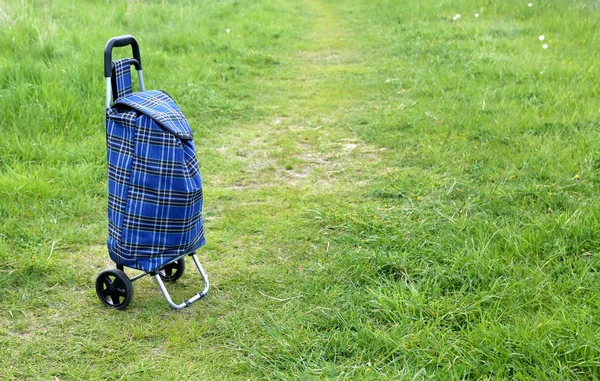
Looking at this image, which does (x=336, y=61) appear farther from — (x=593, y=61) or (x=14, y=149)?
(x=14, y=149)

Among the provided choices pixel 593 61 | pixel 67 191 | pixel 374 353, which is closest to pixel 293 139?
pixel 67 191

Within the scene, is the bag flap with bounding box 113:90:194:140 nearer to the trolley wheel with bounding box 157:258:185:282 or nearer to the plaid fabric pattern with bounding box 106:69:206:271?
the plaid fabric pattern with bounding box 106:69:206:271

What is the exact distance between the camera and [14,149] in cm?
458

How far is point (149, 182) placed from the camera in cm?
281

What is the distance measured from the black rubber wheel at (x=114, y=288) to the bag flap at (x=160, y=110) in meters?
0.80

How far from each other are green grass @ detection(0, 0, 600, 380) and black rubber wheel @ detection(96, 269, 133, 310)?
77 millimetres

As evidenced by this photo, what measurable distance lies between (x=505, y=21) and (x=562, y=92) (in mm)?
4472

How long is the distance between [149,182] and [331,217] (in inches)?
57.1

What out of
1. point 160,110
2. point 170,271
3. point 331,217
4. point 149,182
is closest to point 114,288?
point 170,271

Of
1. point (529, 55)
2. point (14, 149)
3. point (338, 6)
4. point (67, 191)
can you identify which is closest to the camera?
point (67, 191)

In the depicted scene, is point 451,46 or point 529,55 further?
point 451,46

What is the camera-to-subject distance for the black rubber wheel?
117 inches

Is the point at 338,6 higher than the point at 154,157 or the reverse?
the reverse

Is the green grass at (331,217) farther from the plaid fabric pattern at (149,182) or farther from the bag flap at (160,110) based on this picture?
the bag flap at (160,110)
